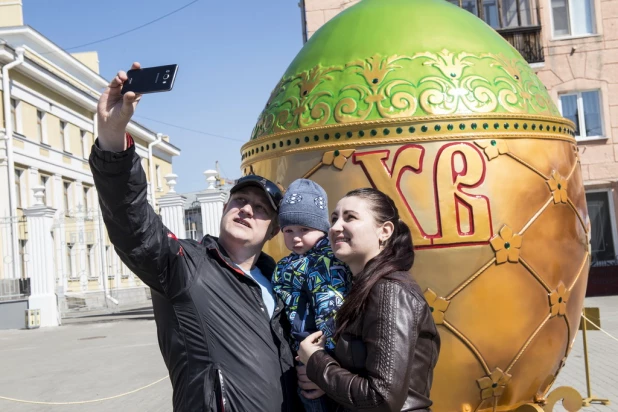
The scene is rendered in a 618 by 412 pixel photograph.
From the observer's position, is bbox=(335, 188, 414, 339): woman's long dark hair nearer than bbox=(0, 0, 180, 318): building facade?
Yes

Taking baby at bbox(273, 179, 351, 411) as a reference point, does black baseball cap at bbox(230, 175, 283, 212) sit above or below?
above

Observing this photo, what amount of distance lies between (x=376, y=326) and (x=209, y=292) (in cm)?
57

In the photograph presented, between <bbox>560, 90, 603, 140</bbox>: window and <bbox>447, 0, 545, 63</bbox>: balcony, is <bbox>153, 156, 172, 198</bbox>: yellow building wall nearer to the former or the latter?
<bbox>447, 0, 545, 63</bbox>: balcony

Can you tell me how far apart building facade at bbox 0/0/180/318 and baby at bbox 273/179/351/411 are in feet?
55.6

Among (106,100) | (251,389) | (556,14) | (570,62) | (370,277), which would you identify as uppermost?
(556,14)

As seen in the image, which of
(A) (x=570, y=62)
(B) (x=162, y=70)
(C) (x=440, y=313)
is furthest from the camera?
(A) (x=570, y=62)

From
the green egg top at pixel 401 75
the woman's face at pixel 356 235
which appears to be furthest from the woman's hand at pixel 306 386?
the green egg top at pixel 401 75

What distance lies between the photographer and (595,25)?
15523 mm

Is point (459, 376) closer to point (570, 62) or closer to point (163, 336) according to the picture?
point (163, 336)

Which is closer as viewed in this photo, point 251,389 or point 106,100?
point 106,100

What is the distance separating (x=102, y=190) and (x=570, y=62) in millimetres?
15358

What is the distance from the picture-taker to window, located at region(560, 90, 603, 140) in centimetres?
1542

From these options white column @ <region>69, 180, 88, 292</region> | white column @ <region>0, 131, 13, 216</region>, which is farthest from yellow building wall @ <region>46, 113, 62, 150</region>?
white column @ <region>0, 131, 13, 216</region>

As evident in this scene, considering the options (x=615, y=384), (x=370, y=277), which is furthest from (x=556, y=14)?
(x=370, y=277)
